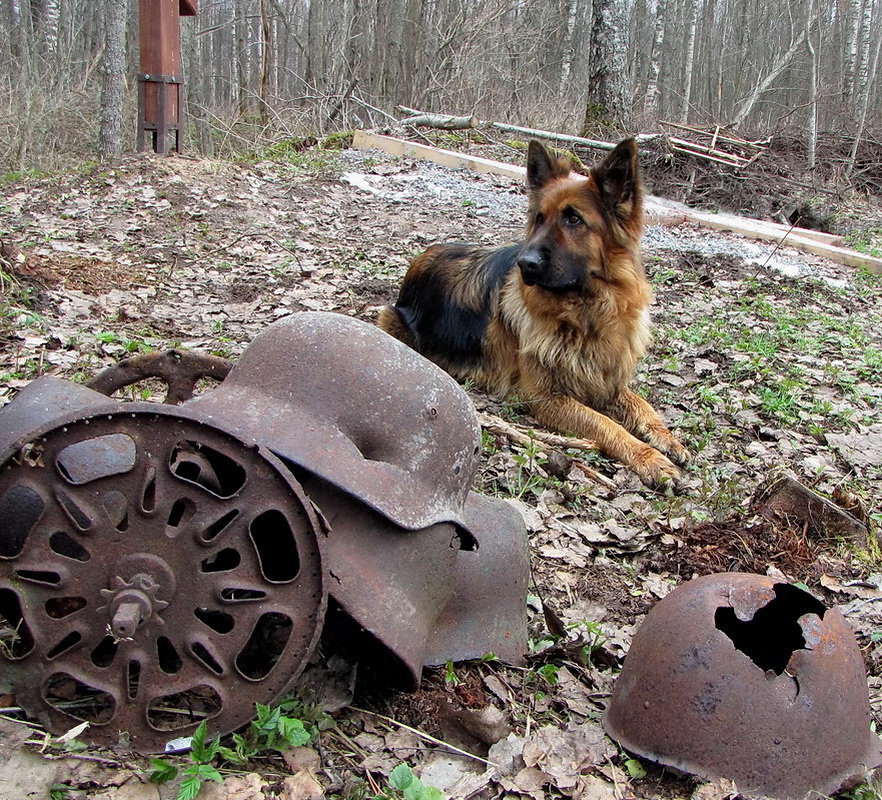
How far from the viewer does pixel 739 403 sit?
5.33 metres

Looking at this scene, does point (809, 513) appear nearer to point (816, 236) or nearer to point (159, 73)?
point (816, 236)

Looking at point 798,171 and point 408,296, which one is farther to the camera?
point 798,171

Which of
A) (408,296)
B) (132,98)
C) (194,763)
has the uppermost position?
(132,98)

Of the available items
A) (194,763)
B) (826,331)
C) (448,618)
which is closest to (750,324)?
(826,331)

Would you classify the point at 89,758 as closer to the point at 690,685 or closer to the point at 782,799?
the point at 690,685

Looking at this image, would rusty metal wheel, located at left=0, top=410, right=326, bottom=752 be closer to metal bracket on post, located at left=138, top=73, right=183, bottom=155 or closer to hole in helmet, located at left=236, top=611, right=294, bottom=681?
hole in helmet, located at left=236, top=611, right=294, bottom=681

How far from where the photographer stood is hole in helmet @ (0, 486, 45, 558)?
2184 millimetres

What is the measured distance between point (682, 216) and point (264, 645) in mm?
9596

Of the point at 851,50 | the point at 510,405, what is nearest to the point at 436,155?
the point at 510,405

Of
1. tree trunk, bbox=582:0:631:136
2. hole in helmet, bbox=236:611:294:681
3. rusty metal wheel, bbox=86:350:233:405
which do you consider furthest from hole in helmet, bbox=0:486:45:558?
tree trunk, bbox=582:0:631:136

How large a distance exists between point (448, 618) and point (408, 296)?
4.06 m

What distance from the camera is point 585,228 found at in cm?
525

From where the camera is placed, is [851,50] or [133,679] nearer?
[133,679]

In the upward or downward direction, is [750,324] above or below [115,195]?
below
